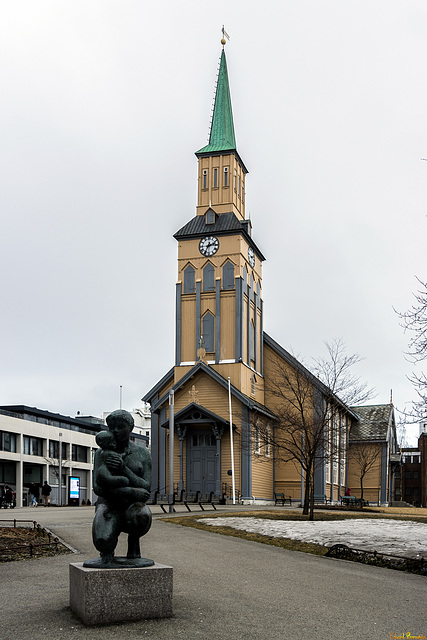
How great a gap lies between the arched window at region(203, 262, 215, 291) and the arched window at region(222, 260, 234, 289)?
2.33ft

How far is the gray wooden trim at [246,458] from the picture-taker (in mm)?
43156

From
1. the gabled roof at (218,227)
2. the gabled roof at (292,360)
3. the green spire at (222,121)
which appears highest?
the green spire at (222,121)

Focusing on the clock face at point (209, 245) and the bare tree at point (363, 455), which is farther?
the bare tree at point (363, 455)

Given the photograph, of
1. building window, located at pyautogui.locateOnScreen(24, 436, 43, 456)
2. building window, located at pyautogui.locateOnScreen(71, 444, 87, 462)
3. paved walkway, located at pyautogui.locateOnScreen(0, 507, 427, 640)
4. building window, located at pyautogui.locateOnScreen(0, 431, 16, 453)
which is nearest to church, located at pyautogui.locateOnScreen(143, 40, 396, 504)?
paved walkway, located at pyautogui.locateOnScreen(0, 507, 427, 640)

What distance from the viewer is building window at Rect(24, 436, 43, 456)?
2960 inches

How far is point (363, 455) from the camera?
54.2m

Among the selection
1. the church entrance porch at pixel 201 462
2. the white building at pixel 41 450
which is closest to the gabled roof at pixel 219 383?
the church entrance porch at pixel 201 462

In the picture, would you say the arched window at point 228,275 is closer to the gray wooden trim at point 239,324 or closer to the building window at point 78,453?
the gray wooden trim at point 239,324

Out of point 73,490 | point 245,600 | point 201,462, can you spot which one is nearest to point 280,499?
point 201,462

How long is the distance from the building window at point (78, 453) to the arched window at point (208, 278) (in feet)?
145

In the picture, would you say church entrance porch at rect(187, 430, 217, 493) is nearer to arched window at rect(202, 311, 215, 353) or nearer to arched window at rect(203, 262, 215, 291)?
arched window at rect(202, 311, 215, 353)

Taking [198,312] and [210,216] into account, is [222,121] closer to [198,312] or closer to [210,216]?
[210,216]

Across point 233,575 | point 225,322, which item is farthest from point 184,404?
point 233,575

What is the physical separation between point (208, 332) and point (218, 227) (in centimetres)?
669
